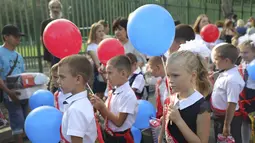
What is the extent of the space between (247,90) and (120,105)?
5.80 ft

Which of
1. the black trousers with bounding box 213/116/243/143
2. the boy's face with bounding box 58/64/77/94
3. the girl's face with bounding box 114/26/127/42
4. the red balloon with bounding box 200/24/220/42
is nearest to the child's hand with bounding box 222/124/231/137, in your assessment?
the black trousers with bounding box 213/116/243/143

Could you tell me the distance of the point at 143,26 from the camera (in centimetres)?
277

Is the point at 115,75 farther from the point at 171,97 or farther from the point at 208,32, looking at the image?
the point at 208,32

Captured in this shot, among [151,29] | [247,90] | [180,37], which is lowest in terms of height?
[247,90]

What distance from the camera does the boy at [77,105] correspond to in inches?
83.7

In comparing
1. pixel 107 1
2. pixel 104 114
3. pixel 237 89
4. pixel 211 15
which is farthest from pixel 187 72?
pixel 211 15

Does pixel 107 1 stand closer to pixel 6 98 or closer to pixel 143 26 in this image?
pixel 6 98

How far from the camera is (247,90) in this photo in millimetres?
3678

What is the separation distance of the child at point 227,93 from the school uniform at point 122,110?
1.03 m

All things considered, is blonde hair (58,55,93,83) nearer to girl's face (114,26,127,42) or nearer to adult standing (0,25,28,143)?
adult standing (0,25,28,143)

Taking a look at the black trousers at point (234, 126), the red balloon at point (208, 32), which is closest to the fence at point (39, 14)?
the red balloon at point (208, 32)

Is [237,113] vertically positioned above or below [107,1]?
below

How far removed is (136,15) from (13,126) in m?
2.44

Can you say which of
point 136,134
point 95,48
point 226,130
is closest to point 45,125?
point 136,134
